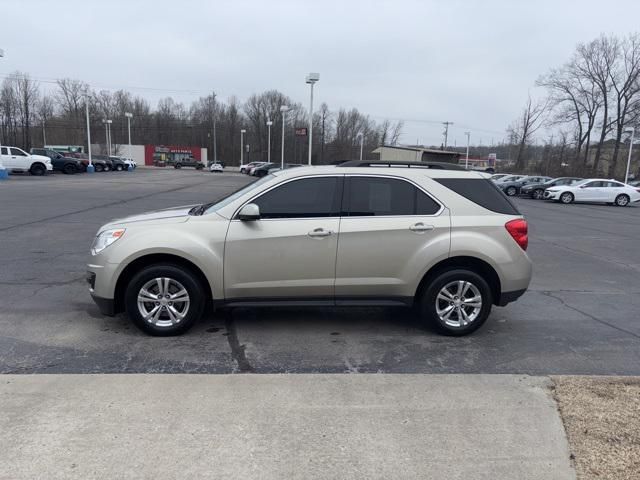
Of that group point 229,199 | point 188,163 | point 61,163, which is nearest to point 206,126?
point 188,163

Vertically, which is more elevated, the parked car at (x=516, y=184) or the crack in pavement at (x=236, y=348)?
the parked car at (x=516, y=184)

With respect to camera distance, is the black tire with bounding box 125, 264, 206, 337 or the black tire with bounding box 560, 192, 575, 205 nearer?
the black tire with bounding box 125, 264, 206, 337

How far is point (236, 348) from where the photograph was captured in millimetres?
4656

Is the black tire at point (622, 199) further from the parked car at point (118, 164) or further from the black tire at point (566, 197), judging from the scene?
the parked car at point (118, 164)

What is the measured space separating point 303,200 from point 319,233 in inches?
16.4

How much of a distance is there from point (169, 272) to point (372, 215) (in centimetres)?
212

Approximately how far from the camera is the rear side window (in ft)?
16.8

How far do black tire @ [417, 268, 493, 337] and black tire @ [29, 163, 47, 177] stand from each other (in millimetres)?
37237

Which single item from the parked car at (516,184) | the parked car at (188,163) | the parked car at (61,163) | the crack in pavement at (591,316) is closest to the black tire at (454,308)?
the crack in pavement at (591,316)

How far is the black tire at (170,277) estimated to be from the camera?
474 centimetres

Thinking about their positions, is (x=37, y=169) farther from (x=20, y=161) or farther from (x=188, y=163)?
(x=188, y=163)

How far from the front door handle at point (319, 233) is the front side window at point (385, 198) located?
337 millimetres

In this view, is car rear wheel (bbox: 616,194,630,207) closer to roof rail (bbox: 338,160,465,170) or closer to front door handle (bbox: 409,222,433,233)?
roof rail (bbox: 338,160,465,170)

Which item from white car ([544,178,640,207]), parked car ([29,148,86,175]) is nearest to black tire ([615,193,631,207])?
white car ([544,178,640,207])
